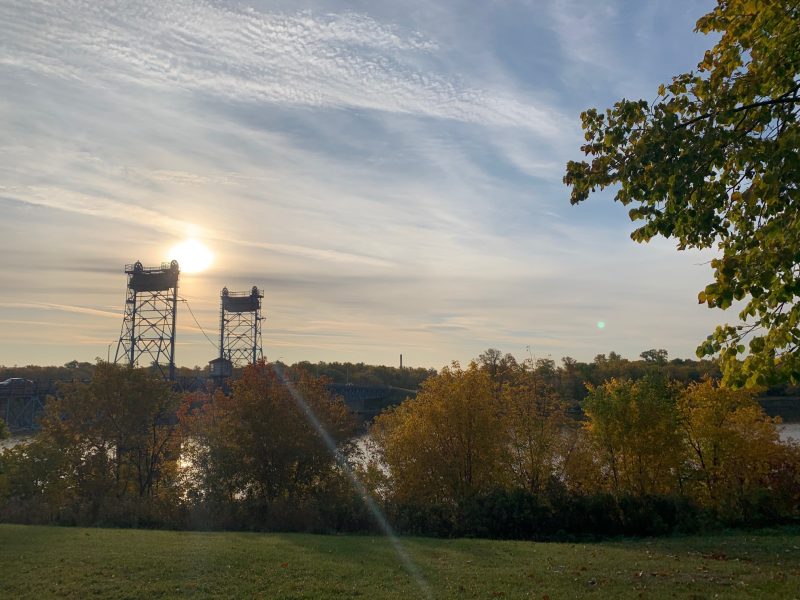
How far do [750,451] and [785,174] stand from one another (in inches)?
1073

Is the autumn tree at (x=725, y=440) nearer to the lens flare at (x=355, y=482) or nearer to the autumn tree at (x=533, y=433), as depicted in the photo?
the autumn tree at (x=533, y=433)

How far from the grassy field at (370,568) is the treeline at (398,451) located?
8.37 metres

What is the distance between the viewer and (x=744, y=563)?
13.9 m

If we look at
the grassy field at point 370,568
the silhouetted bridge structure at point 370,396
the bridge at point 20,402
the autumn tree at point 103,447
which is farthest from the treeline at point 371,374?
the grassy field at point 370,568

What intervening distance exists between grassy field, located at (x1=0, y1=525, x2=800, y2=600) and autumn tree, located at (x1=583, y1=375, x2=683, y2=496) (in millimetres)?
12378

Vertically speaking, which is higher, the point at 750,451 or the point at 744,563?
the point at 750,451

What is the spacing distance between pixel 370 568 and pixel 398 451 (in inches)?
720

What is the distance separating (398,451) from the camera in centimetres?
3173

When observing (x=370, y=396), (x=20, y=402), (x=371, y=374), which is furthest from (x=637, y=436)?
(x=371, y=374)

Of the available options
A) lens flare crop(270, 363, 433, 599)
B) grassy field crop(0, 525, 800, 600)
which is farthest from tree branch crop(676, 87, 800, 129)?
lens flare crop(270, 363, 433, 599)

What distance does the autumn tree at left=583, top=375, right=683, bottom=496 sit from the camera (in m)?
30.4

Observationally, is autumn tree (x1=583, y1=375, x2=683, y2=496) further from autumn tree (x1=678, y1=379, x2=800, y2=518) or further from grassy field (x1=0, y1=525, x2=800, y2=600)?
grassy field (x1=0, y1=525, x2=800, y2=600)

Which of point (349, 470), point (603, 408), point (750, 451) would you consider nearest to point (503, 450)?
point (603, 408)

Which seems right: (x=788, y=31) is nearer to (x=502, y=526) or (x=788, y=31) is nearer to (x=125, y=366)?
(x=502, y=526)
